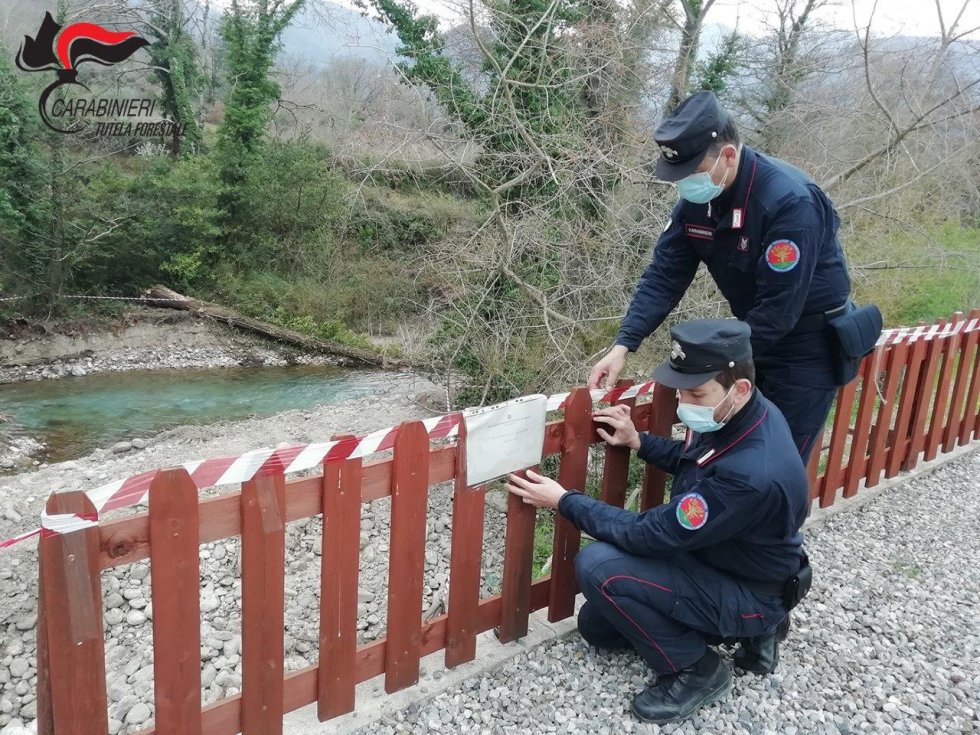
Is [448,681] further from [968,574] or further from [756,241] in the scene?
[968,574]

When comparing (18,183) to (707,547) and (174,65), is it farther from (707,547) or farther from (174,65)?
(707,547)

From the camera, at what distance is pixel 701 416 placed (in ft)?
7.02

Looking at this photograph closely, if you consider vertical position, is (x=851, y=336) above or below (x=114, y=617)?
above

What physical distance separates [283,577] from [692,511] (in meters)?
1.21

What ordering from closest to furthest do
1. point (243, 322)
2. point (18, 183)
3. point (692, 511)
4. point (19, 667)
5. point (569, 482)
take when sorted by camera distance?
point (692, 511)
point (569, 482)
point (19, 667)
point (18, 183)
point (243, 322)

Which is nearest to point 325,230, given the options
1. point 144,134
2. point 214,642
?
point 144,134

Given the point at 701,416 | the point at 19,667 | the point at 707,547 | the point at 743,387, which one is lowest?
the point at 19,667

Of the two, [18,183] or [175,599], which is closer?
[175,599]

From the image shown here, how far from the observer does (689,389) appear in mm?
2100

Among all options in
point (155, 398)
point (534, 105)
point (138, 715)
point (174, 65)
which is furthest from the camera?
point (174, 65)

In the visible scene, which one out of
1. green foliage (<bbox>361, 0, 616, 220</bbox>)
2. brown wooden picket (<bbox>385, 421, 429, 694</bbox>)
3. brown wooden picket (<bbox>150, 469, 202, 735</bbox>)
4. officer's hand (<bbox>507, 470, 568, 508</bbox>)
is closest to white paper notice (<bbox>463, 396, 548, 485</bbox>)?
officer's hand (<bbox>507, 470, 568, 508</bbox>)

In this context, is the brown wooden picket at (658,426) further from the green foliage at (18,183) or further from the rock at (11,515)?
the green foliage at (18,183)

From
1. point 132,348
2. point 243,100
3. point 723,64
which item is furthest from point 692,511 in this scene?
point 243,100

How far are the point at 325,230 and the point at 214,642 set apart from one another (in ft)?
50.1
